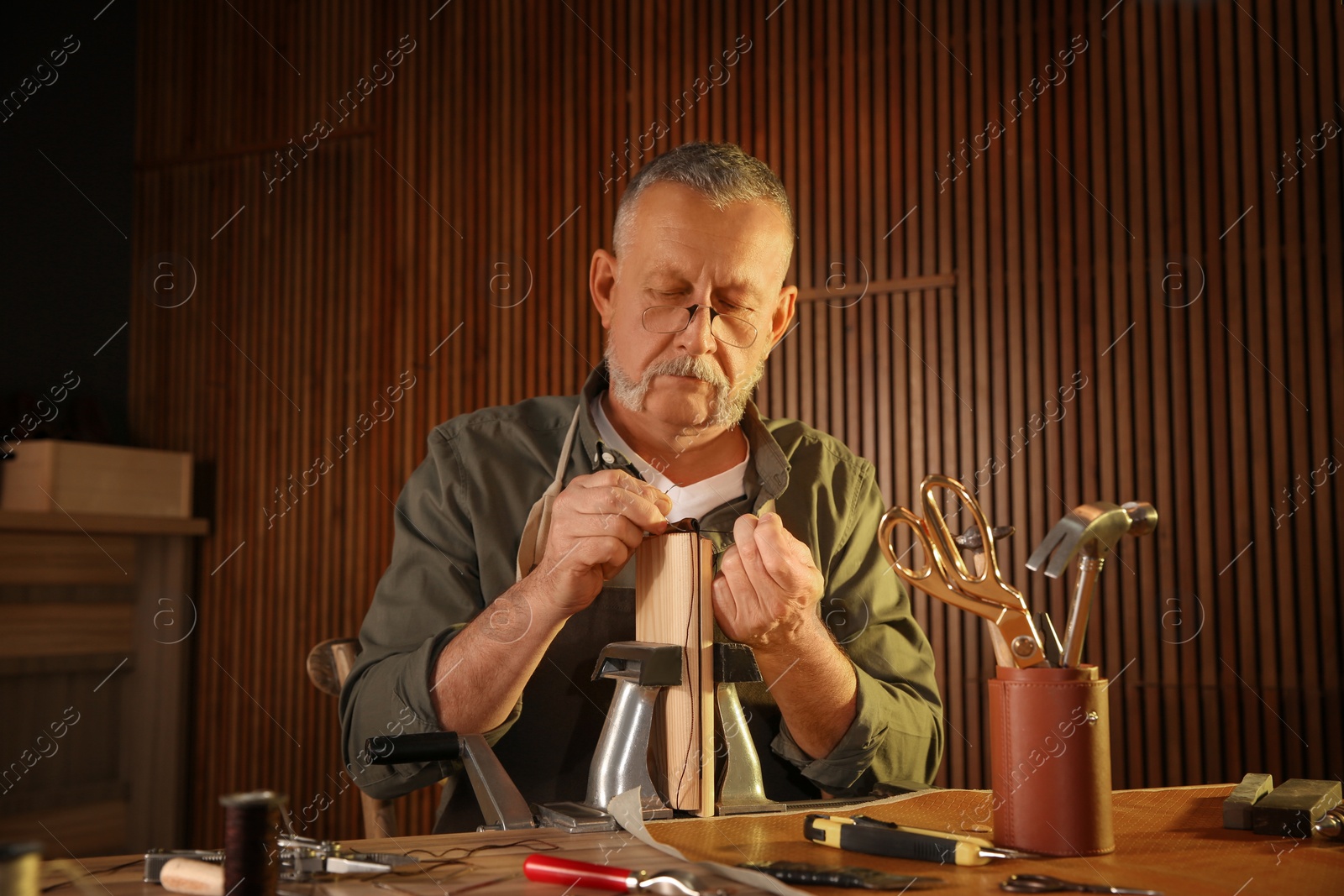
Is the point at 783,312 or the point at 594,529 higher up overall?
the point at 783,312

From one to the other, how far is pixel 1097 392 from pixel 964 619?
814 millimetres

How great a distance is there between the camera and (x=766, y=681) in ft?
5.09

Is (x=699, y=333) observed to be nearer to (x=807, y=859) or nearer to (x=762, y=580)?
(x=762, y=580)

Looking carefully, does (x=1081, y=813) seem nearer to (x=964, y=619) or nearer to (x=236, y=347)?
(x=964, y=619)

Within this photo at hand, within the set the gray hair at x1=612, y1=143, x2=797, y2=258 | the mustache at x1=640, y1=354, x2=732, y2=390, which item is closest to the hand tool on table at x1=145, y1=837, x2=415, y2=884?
the mustache at x1=640, y1=354, x2=732, y2=390

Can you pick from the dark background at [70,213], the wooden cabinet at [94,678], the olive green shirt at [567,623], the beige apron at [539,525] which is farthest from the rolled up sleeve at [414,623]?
the dark background at [70,213]

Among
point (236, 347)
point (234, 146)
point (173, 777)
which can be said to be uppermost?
point (234, 146)

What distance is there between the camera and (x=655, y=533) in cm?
137

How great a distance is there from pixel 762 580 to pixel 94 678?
3.29 m

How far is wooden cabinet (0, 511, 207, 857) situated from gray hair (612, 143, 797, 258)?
8.58ft

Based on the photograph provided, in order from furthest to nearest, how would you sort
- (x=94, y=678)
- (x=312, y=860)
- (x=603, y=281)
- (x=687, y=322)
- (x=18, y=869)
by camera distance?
(x=94, y=678)
(x=603, y=281)
(x=687, y=322)
(x=312, y=860)
(x=18, y=869)

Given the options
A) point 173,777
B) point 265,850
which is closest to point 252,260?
point 173,777

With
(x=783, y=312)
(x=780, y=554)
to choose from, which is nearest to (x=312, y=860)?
(x=780, y=554)

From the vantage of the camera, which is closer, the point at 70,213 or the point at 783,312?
the point at 783,312
